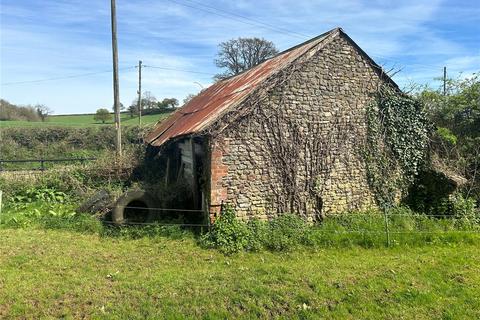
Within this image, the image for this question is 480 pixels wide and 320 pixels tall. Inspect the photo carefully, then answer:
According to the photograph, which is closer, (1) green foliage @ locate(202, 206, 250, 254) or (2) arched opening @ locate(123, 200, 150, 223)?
(1) green foliage @ locate(202, 206, 250, 254)

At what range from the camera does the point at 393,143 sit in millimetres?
11609

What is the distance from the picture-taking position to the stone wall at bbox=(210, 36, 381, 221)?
9.63m

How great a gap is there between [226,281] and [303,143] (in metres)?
5.20

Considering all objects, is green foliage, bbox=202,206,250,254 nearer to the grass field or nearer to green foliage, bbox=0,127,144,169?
the grass field

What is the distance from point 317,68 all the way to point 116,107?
11.9 metres

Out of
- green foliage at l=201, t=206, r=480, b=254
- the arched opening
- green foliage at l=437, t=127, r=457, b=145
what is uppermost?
green foliage at l=437, t=127, r=457, b=145

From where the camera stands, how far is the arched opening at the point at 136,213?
33.7ft

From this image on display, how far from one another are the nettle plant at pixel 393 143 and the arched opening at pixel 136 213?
22.3 ft

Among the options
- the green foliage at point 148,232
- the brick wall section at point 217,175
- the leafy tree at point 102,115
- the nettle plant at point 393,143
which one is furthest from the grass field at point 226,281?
the leafy tree at point 102,115

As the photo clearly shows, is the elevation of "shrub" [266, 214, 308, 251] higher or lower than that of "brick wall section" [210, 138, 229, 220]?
lower

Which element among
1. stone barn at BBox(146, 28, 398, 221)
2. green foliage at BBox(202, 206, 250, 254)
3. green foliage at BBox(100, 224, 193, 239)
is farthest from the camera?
stone barn at BBox(146, 28, 398, 221)

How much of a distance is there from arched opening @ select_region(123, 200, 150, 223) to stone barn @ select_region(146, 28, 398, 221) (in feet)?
4.61

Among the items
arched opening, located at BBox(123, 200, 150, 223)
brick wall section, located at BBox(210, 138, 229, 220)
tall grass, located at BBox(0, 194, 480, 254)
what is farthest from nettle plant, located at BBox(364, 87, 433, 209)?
arched opening, located at BBox(123, 200, 150, 223)

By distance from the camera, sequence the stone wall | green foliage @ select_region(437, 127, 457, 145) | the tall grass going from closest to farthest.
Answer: the tall grass < the stone wall < green foliage @ select_region(437, 127, 457, 145)
